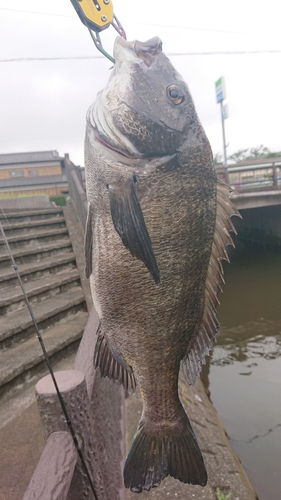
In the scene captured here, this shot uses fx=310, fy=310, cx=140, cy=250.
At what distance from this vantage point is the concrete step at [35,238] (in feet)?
17.2

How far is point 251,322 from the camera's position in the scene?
24.0 ft

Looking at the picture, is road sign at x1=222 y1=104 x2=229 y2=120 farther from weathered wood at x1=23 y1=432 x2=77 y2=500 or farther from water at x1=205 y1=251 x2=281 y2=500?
weathered wood at x1=23 y1=432 x2=77 y2=500

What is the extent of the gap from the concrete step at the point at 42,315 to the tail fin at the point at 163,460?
8.68 ft

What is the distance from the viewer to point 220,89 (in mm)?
23875

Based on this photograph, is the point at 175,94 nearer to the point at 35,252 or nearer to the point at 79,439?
the point at 79,439

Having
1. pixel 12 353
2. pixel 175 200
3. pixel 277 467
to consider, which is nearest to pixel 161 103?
pixel 175 200

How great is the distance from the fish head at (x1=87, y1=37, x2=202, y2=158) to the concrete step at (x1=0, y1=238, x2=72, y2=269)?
13.9 feet

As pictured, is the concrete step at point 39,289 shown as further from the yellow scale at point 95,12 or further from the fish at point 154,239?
the yellow scale at point 95,12

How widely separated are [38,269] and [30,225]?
4.95 ft

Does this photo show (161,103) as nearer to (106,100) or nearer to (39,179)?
(106,100)

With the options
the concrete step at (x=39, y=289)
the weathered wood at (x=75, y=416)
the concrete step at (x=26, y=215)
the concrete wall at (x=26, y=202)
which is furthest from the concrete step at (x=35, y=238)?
the weathered wood at (x=75, y=416)

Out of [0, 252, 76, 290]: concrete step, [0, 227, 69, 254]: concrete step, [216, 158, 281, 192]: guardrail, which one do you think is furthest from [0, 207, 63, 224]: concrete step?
[216, 158, 281, 192]: guardrail

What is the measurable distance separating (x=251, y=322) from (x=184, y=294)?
22.7 ft

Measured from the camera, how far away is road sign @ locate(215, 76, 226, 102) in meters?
23.4
